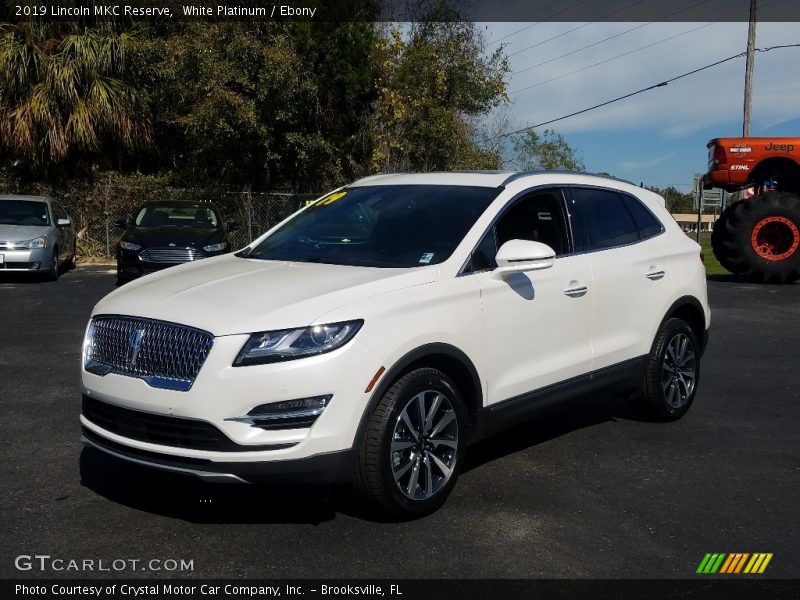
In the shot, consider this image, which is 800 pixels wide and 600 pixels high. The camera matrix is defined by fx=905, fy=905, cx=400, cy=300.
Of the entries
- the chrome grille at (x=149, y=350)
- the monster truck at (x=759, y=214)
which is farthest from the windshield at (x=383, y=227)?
the monster truck at (x=759, y=214)

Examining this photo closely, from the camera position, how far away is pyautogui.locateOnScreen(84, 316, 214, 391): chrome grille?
425 cm

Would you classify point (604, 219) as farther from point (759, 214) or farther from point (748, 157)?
point (748, 157)

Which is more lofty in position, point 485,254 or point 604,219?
point 604,219

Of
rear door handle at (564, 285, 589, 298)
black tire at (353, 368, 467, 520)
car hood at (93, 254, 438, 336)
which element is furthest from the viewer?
rear door handle at (564, 285, 589, 298)

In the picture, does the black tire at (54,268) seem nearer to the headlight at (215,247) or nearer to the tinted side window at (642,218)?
the headlight at (215,247)

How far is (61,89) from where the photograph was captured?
22109mm

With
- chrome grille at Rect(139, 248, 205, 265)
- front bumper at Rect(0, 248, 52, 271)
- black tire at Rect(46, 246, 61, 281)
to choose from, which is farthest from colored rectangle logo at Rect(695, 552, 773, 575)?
black tire at Rect(46, 246, 61, 281)

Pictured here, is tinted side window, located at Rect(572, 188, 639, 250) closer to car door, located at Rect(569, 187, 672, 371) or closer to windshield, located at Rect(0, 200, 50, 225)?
car door, located at Rect(569, 187, 672, 371)

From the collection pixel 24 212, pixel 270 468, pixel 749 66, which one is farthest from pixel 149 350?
pixel 749 66

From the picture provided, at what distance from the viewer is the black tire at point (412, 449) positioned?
14.5 feet

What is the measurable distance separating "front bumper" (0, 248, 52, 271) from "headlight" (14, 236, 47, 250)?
6cm

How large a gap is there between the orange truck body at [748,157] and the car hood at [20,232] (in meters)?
12.4

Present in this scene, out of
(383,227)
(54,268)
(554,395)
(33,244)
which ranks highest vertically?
(383,227)

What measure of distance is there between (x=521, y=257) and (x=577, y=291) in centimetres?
85
